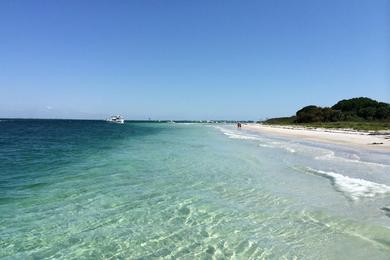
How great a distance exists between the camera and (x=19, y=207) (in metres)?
9.78

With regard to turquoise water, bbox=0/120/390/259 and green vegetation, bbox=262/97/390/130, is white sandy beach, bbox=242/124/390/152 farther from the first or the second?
green vegetation, bbox=262/97/390/130

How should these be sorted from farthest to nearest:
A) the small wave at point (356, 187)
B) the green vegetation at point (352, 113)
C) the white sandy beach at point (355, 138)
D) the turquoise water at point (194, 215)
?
the green vegetation at point (352, 113) → the white sandy beach at point (355, 138) → the small wave at point (356, 187) → the turquoise water at point (194, 215)

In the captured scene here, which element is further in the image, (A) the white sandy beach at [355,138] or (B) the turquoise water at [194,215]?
(A) the white sandy beach at [355,138]

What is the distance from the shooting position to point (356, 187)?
12797 mm

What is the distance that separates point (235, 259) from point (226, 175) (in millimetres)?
9619

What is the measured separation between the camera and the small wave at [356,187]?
1165 centimetres

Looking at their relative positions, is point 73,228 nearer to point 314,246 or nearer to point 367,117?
point 314,246

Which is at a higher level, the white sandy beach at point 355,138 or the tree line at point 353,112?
the tree line at point 353,112

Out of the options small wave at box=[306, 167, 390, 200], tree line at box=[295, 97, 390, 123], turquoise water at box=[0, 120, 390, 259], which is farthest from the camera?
tree line at box=[295, 97, 390, 123]

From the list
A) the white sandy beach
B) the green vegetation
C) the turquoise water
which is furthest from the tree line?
the turquoise water

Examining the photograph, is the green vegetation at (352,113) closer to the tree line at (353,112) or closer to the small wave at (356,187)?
the tree line at (353,112)

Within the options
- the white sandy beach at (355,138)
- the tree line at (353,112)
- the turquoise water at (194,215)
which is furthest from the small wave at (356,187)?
the tree line at (353,112)

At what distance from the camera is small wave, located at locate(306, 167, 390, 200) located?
11648mm

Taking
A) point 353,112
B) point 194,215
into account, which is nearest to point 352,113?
point 353,112
